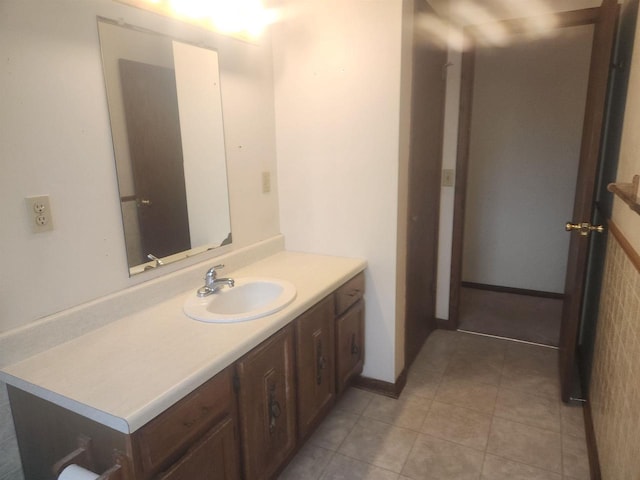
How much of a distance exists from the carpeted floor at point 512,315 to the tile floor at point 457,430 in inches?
15.0

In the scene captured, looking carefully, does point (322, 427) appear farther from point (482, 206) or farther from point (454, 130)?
point (482, 206)

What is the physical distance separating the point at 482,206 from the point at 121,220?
122 inches

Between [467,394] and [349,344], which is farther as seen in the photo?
[467,394]

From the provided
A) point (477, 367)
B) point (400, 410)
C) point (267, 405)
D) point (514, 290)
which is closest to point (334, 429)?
point (400, 410)

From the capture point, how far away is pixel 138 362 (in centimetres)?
116

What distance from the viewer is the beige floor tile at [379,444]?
1794 mm

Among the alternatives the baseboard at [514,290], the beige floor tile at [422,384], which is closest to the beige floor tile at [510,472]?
the beige floor tile at [422,384]

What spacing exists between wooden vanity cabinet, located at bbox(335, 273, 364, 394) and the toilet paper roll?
1.12 metres

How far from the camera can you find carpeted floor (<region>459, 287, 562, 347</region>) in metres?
2.95

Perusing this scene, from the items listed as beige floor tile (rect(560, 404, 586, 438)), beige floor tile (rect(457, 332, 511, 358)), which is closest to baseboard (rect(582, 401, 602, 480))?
beige floor tile (rect(560, 404, 586, 438))

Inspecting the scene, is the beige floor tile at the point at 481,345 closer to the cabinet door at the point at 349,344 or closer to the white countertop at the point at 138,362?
the cabinet door at the point at 349,344

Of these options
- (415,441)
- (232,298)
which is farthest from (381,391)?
(232,298)

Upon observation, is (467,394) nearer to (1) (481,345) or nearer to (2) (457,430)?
(2) (457,430)

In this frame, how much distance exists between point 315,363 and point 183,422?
76cm
